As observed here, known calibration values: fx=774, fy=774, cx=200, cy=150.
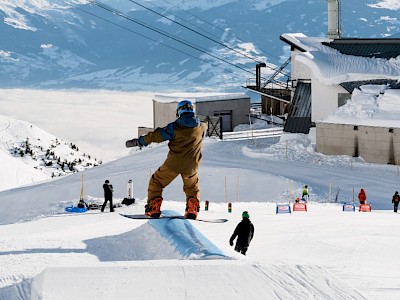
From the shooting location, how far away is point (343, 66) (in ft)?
130

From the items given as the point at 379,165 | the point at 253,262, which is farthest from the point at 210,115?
the point at 253,262

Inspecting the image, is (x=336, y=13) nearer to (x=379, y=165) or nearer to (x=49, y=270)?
(x=379, y=165)

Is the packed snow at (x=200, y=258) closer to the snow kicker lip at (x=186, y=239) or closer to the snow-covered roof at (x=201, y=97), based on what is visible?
the snow kicker lip at (x=186, y=239)

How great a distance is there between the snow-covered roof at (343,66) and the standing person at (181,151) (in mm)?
27355

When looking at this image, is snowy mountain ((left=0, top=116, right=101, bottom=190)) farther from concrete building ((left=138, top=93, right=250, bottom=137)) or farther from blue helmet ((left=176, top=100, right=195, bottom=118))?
blue helmet ((left=176, top=100, right=195, bottom=118))

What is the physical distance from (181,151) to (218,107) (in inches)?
1584

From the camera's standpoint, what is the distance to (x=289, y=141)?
138ft

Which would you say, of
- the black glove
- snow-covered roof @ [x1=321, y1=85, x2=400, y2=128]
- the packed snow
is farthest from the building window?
the black glove

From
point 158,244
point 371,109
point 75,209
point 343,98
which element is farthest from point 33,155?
point 158,244

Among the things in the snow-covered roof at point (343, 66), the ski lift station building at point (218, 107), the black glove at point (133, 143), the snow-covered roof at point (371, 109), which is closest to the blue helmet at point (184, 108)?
the black glove at point (133, 143)

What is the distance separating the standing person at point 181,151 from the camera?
11.5 m

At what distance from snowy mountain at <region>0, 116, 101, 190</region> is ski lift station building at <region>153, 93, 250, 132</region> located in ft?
67.4

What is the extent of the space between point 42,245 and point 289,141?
108 feet

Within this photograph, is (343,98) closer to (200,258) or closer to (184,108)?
(184,108)
